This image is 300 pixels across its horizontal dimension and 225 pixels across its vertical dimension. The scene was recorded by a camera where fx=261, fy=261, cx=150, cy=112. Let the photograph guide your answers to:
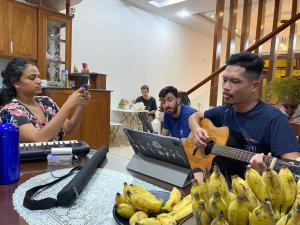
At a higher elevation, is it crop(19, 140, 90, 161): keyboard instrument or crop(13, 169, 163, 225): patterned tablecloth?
crop(19, 140, 90, 161): keyboard instrument

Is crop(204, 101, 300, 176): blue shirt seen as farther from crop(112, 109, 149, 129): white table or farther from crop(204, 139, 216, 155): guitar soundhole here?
crop(112, 109, 149, 129): white table

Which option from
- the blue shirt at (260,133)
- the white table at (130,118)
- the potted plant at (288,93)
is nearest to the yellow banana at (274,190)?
the blue shirt at (260,133)

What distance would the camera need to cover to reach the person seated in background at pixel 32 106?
5.04 ft

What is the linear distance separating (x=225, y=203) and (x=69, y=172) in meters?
0.75

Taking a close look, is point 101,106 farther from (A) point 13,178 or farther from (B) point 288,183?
(B) point 288,183

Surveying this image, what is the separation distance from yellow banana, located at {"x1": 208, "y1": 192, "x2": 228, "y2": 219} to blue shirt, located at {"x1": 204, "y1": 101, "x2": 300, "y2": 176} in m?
1.03

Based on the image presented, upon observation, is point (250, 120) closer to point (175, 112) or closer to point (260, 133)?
point (260, 133)

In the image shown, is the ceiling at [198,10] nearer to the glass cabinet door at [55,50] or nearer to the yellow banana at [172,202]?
the glass cabinet door at [55,50]

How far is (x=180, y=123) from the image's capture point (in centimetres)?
242

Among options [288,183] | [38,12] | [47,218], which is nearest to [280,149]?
[288,183]

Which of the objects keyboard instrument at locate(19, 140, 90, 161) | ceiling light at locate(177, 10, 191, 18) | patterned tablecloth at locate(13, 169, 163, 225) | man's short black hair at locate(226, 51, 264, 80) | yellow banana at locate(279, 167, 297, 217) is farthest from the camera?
ceiling light at locate(177, 10, 191, 18)

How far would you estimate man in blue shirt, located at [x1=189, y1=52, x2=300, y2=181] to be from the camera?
1365mm

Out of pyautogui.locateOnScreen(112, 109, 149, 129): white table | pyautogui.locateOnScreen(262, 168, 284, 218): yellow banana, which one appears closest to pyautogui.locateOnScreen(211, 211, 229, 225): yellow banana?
pyautogui.locateOnScreen(262, 168, 284, 218): yellow banana

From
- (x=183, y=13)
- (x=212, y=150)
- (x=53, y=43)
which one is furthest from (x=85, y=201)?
(x=183, y=13)
